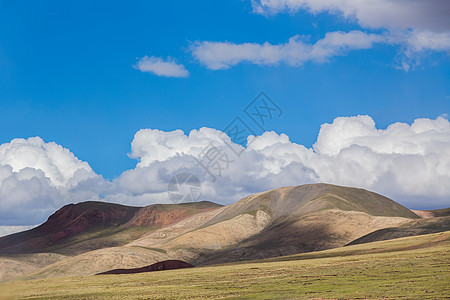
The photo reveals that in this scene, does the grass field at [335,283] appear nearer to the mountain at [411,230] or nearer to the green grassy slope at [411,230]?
the mountain at [411,230]

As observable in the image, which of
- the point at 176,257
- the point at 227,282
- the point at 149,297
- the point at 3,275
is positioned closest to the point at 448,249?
the point at 227,282

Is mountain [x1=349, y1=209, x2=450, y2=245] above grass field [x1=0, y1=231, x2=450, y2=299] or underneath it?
above

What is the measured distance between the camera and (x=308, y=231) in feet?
627

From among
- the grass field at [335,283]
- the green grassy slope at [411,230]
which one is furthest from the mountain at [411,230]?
the grass field at [335,283]

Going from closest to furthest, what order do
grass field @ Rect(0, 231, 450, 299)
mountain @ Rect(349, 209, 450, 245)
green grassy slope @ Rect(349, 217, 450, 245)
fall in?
grass field @ Rect(0, 231, 450, 299) < mountain @ Rect(349, 209, 450, 245) < green grassy slope @ Rect(349, 217, 450, 245)

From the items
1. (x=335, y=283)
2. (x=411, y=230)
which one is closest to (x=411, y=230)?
(x=411, y=230)

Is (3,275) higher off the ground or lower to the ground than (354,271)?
higher

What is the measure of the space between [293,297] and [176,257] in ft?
464

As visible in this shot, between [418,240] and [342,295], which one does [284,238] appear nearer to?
[418,240]

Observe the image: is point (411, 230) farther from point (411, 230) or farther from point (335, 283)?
point (335, 283)

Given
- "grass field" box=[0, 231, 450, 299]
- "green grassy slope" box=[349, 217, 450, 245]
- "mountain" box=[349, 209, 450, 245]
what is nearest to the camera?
"grass field" box=[0, 231, 450, 299]

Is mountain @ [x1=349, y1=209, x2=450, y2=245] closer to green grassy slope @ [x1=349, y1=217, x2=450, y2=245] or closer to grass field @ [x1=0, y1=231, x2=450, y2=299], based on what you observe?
green grassy slope @ [x1=349, y1=217, x2=450, y2=245]

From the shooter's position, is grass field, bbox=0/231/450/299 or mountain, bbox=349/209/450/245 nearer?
grass field, bbox=0/231/450/299

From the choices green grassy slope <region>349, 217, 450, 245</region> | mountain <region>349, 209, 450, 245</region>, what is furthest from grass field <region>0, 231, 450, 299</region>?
green grassy slope <region>349, 217, 450, 245</region>
